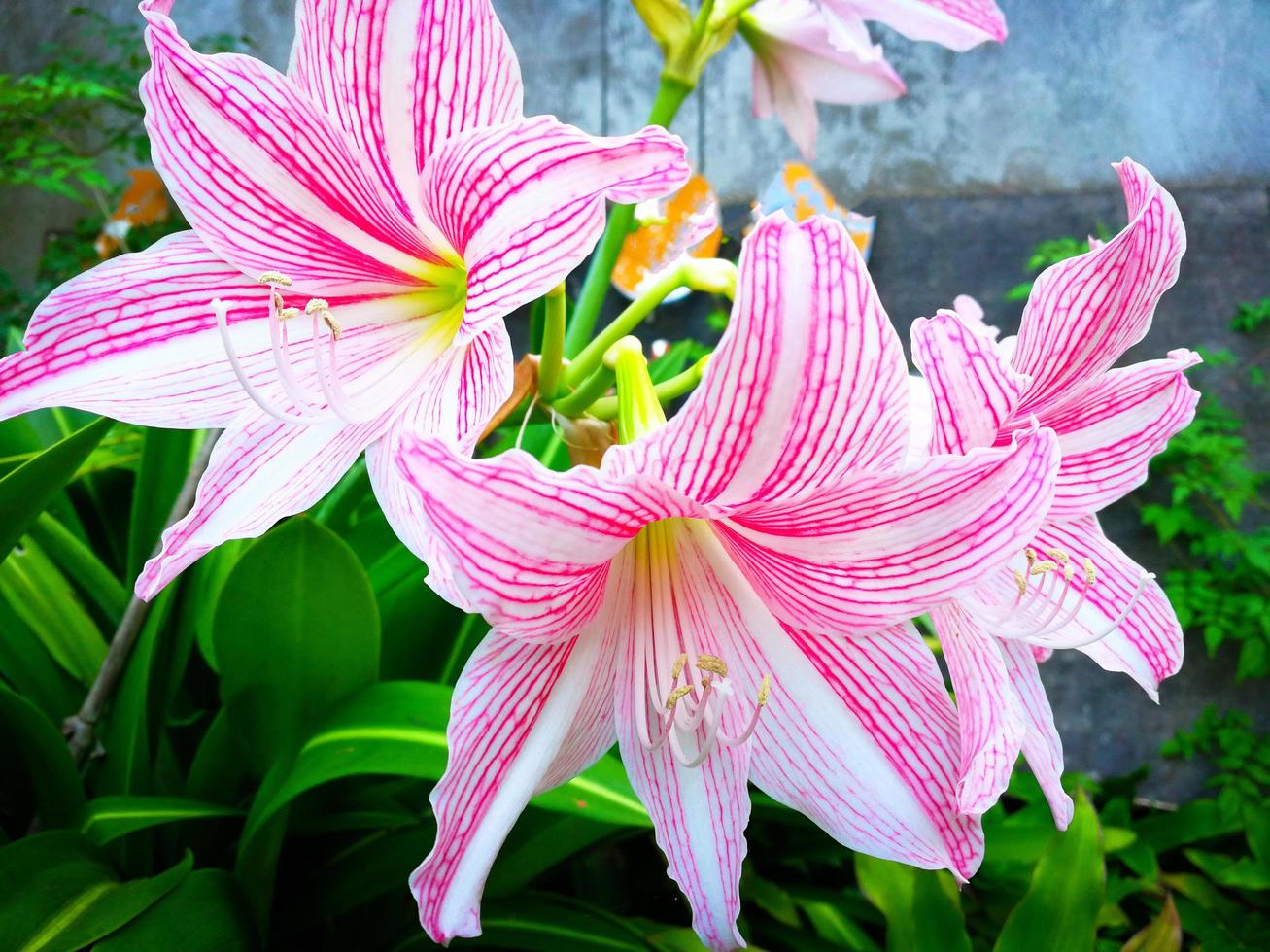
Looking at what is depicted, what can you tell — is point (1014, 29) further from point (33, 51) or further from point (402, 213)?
point (33, 51)

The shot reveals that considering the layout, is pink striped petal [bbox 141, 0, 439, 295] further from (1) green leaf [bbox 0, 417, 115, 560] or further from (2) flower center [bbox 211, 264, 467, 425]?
(1) green leaf [bbox 0, 417, 115, 560]

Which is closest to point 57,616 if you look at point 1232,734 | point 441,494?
point 441,494

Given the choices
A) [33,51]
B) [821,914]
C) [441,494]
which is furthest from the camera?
[33,51]

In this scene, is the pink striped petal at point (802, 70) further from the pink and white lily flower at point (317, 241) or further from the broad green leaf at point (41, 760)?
the broad green leaf at point (41, 760)

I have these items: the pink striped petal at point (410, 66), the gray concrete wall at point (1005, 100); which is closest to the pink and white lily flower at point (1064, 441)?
the pink striped petal at point (410, 66)


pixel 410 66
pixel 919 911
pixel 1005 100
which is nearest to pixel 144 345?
pixel 410 66

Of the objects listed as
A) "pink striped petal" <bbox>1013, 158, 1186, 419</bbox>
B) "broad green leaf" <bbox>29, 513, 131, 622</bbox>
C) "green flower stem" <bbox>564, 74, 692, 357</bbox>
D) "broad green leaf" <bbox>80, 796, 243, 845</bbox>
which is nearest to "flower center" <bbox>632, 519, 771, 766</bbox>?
"pink striped petal" <bbox>1013, 158, 1186, 419</bbox>

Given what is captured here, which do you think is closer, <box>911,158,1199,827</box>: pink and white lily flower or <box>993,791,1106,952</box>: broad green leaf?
<box>911,158,1199,827</box>: pink and white lily flower
